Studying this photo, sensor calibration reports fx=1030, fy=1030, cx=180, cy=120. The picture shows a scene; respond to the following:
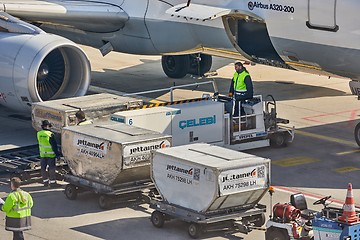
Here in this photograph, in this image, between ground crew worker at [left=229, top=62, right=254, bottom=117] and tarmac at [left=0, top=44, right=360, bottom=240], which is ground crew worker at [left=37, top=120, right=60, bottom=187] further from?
ground crew worker at [left=229, top=62, right=254, bottom=117]

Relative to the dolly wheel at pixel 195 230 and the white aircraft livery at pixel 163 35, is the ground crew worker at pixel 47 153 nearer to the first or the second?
the white aircraft livery at pixel 163 35

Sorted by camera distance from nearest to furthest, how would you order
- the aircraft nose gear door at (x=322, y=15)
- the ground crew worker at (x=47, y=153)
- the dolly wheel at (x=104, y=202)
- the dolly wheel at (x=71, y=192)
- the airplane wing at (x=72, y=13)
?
1. the dolly wheel at (x=104, y=202)
2. the dolly wheel at (x=71, y=192)
3. the ground crew worker at (x=47, y=153)
4. the aircraft nose gear door at (x=322, y=15)
5. the airplane wing at (x=72, y=13)

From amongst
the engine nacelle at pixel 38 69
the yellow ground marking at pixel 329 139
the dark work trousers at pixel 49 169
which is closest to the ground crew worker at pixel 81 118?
the dark work trousers at pixel 49 169

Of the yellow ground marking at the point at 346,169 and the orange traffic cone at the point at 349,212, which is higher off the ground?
the orange traffic cone at the point at 349,212

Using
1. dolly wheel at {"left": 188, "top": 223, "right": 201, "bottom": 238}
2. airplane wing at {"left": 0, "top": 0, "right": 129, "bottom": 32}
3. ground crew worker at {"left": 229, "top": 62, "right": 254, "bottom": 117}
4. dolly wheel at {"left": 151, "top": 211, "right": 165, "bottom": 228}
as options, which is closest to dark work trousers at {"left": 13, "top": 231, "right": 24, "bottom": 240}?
dolly wheel at {"left": 151, "top": 211, "right": 165, "bottom": 228}

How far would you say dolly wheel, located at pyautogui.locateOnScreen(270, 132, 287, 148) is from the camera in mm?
22953

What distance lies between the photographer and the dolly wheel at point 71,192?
19016 mm

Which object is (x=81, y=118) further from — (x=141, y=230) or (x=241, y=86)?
(x=241, y=86)

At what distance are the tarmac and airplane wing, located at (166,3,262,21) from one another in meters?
3.15

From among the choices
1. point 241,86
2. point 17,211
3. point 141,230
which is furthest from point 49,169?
point 241,86

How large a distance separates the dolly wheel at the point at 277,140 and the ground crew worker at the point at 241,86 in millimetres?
866

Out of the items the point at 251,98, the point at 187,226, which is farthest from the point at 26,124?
the point at 187,226

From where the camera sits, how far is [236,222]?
17.2 meters

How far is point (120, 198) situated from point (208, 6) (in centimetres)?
671
